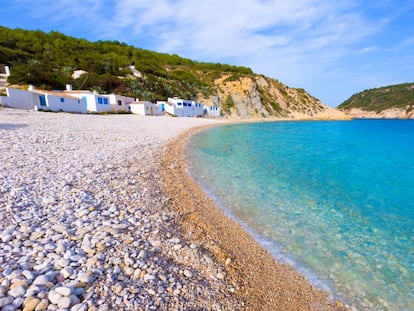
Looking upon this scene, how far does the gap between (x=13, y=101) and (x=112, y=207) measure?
95.7 feet

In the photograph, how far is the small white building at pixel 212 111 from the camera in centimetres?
6026

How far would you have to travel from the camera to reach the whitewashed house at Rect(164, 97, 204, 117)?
162 feet

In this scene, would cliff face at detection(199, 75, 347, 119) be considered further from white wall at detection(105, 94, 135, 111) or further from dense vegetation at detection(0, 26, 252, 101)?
white wall at detection(105, 94, 135, 111)

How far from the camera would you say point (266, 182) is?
353 inches

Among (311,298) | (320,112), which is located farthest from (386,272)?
(320,112)

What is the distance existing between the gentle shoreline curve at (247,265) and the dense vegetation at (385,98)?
140634 millimetres

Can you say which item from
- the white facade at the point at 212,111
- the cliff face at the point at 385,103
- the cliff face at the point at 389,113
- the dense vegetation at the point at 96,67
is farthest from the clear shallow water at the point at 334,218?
the cliff face at the point at 385,103

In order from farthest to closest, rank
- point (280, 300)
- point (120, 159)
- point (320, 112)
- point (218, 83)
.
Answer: point (320, 112) → point (218, 83) → point (120, 159) → point (280, 300)

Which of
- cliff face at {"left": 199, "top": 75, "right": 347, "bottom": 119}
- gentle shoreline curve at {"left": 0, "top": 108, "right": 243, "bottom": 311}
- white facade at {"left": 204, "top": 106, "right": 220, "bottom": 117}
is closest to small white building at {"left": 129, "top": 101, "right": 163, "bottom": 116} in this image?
white facade at {"left": 204, "top": 106, "right": 220, "bottom": 117}

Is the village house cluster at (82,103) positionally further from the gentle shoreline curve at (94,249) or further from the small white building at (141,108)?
the gentle shoreline curve at (94,249)

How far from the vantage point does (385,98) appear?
123 metres

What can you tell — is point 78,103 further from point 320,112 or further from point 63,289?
point 320,112

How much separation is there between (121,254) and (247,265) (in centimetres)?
222

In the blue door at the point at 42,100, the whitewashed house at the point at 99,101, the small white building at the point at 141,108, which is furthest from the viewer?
the small white building at the point at 141,108
